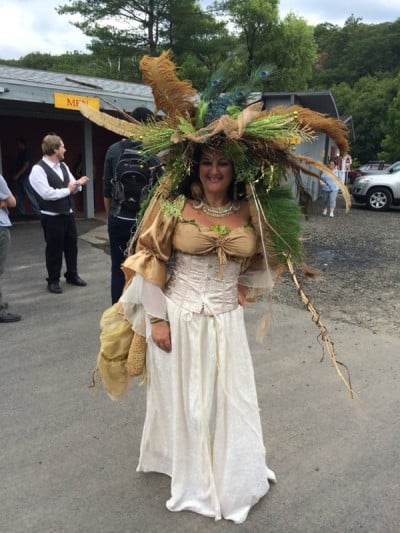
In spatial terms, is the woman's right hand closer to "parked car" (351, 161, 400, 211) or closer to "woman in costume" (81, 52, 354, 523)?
"woman in costume" (81, 52, 354, 523)

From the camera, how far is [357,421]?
11.3 feet

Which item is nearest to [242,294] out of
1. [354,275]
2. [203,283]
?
[203,283]

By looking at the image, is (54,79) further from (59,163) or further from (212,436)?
(212,436)

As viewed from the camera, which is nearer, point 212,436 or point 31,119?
point 212,436

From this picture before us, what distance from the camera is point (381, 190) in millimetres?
16609

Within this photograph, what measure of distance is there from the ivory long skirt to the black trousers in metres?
4.02

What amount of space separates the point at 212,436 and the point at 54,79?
10.7 m

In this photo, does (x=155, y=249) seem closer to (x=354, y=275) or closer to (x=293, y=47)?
(x=354, y=275)

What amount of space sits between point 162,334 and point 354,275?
19.5ft

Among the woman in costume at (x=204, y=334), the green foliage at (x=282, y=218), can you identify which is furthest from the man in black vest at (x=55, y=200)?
the green foliage at (x=282, y=218)

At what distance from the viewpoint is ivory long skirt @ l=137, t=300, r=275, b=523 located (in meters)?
2.39

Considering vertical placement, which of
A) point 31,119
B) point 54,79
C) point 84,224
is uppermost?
point 54,79

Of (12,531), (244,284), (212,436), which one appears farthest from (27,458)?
(244,284)

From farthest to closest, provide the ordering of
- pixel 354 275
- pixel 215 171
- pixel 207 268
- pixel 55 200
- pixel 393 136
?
pixel 393 136 → pixel 354 275 → pixel 55 200 → pixel 207 268 → pixel 215 171
